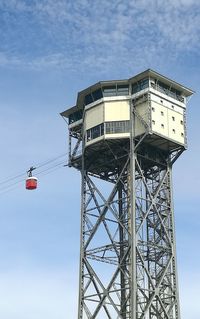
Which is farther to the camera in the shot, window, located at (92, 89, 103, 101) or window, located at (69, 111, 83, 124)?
window, located at (69, 111, 83, 124)

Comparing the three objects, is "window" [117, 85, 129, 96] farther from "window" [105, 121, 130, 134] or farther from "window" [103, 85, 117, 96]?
"window" [105, 121, 130, 134]

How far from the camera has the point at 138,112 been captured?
78375 millimetres

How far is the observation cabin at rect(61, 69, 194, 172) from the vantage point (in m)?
77.3

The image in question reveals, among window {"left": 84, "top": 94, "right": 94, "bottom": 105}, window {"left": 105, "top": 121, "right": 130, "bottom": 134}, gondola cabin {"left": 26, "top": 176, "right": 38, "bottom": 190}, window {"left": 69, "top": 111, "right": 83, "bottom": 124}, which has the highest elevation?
window {"left": 84, "top": 94, "right": 94, "bottom": 105}

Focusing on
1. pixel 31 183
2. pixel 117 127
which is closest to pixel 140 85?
pixel 117 127

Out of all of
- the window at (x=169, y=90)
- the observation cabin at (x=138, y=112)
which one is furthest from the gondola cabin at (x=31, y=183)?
the window at (x=169, y=90)

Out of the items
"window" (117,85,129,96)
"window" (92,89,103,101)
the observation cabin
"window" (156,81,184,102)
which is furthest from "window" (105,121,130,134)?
"window" (156,81,184,102)

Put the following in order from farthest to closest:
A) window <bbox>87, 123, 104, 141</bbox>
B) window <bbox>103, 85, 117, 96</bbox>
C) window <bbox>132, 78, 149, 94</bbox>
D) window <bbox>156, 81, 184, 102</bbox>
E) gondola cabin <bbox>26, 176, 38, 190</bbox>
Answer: window <bbox>103, 85, 117, 96</bbox>
window <bbox>156, 81, 184, 102</bbox>
window <bbox>132, 78, 149, 94</bbox>
window <bbox>87, 123, 104, 141</bbox>
gondola cabin <bbox>26, 176, 38, 190</bbox>

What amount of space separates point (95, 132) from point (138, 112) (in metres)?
4.75

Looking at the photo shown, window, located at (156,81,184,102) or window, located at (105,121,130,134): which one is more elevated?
window, located at (156,81,184,102)

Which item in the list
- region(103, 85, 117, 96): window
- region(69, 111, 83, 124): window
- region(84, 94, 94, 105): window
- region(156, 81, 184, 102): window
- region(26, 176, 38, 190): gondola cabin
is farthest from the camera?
region(69, 111, 83, 124): window

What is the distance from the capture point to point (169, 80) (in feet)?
263

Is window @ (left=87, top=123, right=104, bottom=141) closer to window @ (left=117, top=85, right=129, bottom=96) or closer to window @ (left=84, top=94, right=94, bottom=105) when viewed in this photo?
window @ (left=84, top=94, right=94, bottom=105)

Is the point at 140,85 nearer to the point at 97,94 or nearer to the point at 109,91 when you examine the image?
the point at 109,91
